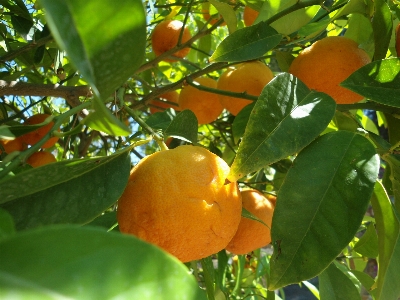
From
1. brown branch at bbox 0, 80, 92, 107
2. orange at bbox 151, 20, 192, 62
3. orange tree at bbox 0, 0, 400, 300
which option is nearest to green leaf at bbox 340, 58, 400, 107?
orange tree at bbox 0, 0, 400, 300

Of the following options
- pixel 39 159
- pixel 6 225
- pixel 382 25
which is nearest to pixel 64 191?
pixel 6 225

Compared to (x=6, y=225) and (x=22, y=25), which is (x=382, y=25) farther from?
(x=22, y=25)

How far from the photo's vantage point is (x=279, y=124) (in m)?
0.59

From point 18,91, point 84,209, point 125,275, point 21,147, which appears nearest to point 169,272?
point 125,275

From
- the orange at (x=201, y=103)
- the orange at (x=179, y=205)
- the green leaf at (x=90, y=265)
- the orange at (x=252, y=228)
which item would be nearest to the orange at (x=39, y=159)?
the orange at (x=201, y=103)

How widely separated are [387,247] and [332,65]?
34 cm

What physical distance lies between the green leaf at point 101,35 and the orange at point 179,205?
16cm

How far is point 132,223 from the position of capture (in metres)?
0.55

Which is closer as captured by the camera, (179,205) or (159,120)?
(179,205)

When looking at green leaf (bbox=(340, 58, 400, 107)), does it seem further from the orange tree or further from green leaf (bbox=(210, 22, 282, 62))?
green leaf (bbox=(210, 22, 282, 62))

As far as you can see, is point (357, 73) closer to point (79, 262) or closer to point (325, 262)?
point (325, 262)

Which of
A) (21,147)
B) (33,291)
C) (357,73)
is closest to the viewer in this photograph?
(33,291)

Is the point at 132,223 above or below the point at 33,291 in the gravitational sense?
below

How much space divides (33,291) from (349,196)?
0.43 m
